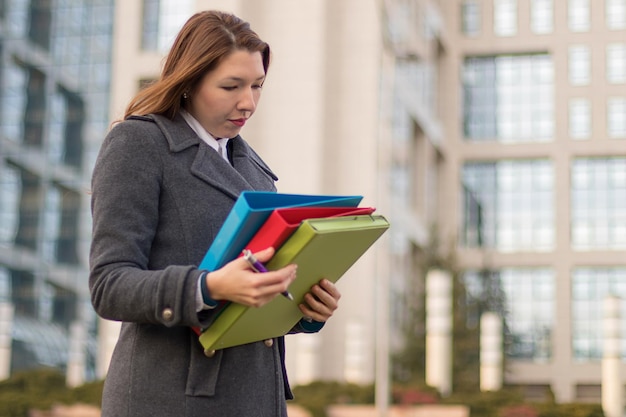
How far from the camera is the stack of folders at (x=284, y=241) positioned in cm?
221

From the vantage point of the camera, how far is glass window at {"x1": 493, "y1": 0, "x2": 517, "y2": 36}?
46.7m

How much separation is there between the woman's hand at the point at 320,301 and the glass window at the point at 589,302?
41.5 m

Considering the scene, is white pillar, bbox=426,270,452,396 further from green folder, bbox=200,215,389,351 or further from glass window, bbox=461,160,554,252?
glass window, bbox=461,160,554,252

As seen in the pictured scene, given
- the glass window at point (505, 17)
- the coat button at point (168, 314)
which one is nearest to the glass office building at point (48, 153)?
the glass window at point (505, 17)

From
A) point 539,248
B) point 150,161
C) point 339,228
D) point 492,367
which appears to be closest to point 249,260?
point 339,228

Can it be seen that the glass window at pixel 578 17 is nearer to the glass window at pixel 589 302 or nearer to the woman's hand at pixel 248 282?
the glass window at pixel 589 302

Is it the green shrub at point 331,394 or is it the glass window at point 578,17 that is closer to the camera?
the green shrub at point 331,394

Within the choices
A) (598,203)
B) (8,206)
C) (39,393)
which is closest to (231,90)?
(39,393)

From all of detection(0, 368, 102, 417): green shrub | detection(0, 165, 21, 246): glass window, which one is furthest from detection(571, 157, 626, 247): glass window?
detection(0, 368, 102, 417): green shrub

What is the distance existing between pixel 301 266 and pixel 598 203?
4329cm

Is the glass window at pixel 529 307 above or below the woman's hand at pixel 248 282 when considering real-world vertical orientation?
below

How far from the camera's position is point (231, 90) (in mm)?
2516

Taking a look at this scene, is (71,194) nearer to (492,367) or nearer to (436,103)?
(436,103)

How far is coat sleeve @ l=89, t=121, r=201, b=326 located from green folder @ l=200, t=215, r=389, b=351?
0.25 ft
